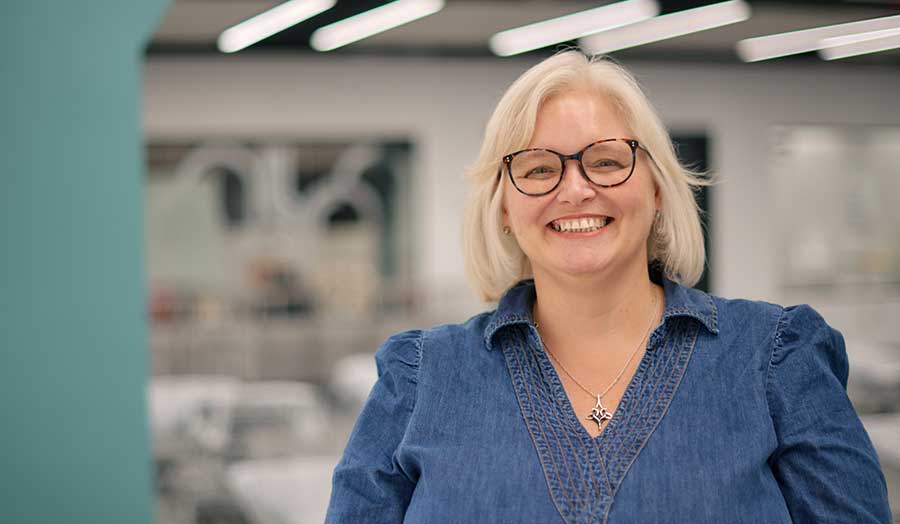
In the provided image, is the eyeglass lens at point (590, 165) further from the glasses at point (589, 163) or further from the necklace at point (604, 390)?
the necklace at point (604, 390)

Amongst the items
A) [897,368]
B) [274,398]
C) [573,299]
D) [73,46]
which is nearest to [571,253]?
[573,299]

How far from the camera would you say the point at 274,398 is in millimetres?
3287

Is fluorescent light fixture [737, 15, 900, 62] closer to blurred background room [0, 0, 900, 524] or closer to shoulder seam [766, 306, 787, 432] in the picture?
blurred background room [0, 0, 900, 524]

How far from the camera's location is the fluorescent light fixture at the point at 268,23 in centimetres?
275

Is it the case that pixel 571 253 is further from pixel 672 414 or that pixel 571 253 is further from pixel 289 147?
pixel 289 147

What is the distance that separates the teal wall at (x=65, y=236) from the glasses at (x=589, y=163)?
1.83 m

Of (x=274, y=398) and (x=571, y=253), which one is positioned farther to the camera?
(x=274, y=398)

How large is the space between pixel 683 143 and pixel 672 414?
3.30ft

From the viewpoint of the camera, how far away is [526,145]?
46.5 inches

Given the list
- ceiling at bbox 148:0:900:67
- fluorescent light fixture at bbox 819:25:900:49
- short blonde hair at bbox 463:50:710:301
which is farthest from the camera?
ceiling at bbox 148:0:900:67

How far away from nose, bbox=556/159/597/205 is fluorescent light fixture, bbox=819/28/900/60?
811 millimetres

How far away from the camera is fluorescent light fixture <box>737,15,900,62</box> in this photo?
Result: 162cm

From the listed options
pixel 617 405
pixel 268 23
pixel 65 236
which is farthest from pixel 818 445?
pixel 268 23

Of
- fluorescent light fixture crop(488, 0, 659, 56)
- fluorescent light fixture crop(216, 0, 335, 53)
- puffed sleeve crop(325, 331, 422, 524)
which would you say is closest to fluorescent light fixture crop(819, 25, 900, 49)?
fluorescent light fixture crop(488, 0, 659, 56)
